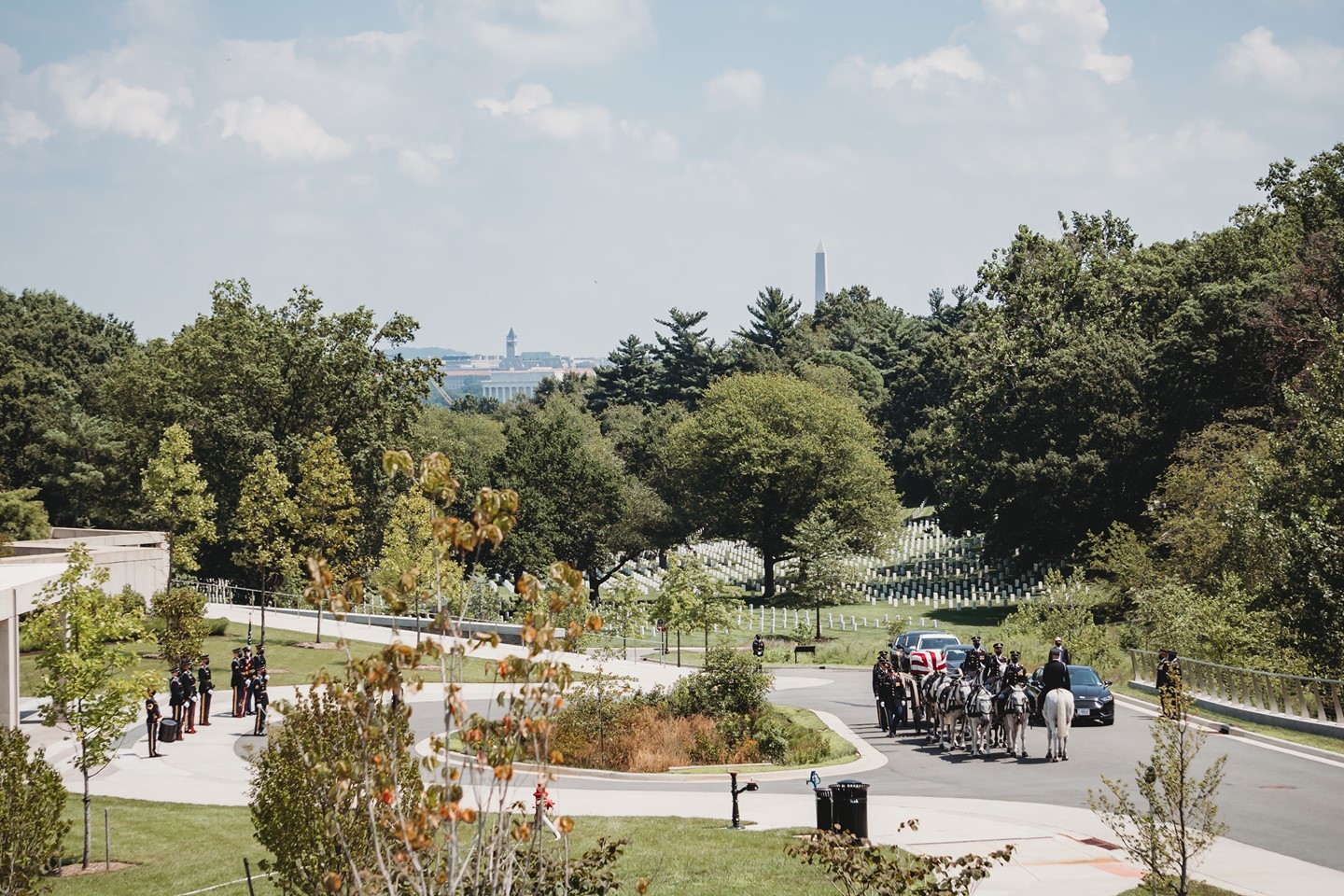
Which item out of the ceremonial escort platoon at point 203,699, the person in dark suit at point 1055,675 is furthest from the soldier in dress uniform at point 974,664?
the ceremonial escort platoon at point 203,699

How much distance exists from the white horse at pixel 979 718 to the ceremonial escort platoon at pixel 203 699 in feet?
51.5

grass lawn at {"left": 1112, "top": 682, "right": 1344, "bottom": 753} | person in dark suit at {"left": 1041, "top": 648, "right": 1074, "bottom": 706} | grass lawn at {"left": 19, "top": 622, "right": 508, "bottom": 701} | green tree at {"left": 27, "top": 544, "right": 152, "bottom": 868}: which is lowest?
grass lawn at {"left": 19, "top": 622, "right": 508, "bottom": 701}

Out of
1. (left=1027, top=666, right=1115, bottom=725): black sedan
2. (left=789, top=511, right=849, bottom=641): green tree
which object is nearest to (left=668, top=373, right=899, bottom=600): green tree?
(left=789, top=511, right=849, bottom=641): green tree

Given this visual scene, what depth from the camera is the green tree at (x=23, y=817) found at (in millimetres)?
13402

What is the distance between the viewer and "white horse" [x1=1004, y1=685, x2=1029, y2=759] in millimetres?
24141

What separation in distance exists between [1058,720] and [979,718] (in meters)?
1.71

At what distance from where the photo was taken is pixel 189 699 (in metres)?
30.0

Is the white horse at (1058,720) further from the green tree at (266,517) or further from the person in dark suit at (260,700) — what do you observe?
the green tree at (266,517)

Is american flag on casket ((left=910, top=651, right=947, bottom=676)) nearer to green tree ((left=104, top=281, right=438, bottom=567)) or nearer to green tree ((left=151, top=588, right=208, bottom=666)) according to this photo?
green tree ((left=151, top=588, right=208, bottom=666))

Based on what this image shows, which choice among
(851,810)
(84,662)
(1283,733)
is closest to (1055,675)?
(1283,733)

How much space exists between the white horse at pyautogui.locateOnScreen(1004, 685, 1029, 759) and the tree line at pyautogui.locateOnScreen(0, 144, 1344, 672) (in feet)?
44.5

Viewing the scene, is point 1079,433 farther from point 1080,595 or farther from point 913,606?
point 1080,595

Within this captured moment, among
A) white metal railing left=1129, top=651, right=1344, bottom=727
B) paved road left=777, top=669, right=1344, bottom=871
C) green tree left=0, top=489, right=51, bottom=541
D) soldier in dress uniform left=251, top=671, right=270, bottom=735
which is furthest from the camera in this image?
green tree left=0, top=489, right=51, bottom=541

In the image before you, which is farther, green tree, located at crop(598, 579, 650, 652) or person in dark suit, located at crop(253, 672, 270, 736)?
green tree, located at crop(598, 579, 650, 652)
